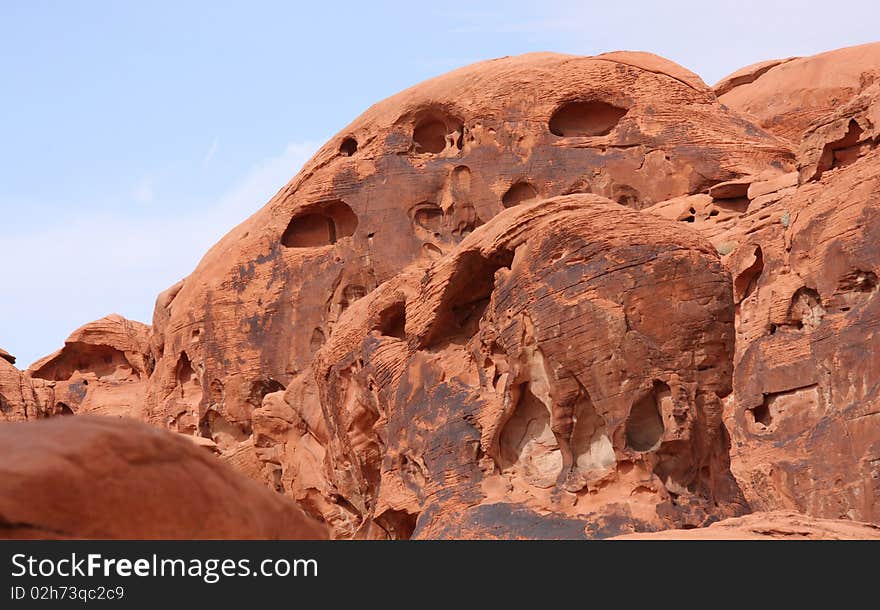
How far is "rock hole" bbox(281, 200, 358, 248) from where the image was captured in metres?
32.9

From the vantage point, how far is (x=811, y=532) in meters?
11.6

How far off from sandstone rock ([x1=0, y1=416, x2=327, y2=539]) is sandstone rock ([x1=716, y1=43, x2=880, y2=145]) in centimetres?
3378

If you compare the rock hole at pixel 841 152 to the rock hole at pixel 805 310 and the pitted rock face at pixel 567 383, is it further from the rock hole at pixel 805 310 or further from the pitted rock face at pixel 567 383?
the pitted rock face at pixel 567 383

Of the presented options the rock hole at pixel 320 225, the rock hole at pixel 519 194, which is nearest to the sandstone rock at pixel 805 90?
the rock hole at pixel 519 194

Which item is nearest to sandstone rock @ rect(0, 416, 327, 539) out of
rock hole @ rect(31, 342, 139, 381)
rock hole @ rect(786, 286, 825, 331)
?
rock hole @ rect(786, 286, 825, 331)

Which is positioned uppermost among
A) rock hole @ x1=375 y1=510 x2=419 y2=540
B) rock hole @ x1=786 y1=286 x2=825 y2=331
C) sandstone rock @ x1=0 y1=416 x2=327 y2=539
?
rock hole @ x1=786 y1=286 x2=825 y2=331

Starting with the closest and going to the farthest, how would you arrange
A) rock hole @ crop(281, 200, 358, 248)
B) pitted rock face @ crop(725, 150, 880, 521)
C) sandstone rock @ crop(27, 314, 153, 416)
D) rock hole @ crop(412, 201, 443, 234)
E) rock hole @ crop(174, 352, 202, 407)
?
1. pitted rock face @ crop(725, 150, 880, 521)
2. rock hole @ crop(412, 201, 443, 234)
3. rock hole @ crop(281, 200, 358, 248)
4. rock hole @ crop(174, 352, 202, 407)
5. sandstone rock @ crop(27, 314, 153, 416)

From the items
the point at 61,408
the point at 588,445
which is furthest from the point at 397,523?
the point at 61,408

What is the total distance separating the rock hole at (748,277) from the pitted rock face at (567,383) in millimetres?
7748

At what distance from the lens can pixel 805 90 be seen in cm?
4025

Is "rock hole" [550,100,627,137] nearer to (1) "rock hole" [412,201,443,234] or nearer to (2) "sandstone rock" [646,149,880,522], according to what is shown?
(1) "rock hole" [412,201,443,234]

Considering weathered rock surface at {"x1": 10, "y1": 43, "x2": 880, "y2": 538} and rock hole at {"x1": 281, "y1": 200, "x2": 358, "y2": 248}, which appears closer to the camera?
weathered rock surface at {"x1": 10, "y1": 43, "x2": 880, "y2": 538}
